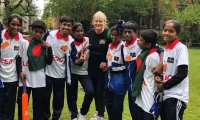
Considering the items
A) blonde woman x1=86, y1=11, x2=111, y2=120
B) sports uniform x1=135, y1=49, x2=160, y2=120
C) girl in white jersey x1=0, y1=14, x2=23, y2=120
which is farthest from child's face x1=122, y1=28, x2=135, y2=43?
girl in white jersey x1=0, y1=14, x2=23, y2=120

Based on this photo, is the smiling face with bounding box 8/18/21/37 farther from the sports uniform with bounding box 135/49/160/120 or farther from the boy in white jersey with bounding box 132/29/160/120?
the sports uniform with bounding box 135/49/160/120

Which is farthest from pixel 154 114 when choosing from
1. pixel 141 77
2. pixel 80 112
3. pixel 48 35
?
pixel 48 35

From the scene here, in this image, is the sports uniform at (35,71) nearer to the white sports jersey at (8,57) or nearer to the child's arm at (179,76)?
the white sports jersey at (8,57)

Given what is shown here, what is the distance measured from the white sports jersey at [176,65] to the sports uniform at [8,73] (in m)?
2.50

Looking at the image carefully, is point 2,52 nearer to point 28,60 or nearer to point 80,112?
point 28,60

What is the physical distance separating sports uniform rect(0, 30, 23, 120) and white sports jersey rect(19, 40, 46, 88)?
0.12 m

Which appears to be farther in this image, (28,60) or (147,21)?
(147,21)

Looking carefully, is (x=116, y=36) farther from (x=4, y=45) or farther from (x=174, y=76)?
(x=4, y=45)

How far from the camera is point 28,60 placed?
4.55 metres

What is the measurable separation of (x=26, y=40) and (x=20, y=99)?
108 centimetres

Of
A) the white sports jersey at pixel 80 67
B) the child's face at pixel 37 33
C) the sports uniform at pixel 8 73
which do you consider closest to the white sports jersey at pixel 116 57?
the white sports jersey at pixel 80 67

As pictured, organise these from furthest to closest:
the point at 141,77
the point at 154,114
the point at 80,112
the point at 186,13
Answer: the point at 186,13 → the point at 80,112 → the point at 141,77 → the point at 154,114

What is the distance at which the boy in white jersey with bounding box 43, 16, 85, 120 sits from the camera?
493 cm

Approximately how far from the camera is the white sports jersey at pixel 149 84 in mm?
3707
